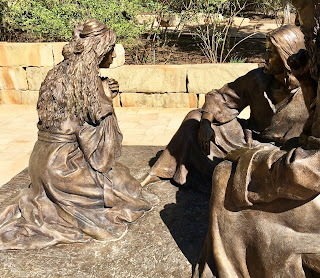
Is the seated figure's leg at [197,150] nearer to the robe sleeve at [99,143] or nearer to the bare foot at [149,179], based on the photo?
the bare foot at [149,179]

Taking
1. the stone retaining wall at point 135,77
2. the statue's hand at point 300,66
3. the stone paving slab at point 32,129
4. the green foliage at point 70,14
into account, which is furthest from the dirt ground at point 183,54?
the statue's hand at point 300,66

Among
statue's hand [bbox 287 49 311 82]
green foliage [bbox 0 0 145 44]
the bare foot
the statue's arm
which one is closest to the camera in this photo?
statue's hand [bbox 287 49 311 82]

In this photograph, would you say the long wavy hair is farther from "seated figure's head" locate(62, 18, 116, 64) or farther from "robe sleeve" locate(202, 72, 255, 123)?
"robe sleeve" locate(202, 72, 255, 123)

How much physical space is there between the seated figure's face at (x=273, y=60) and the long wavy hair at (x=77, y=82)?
123 centimetres

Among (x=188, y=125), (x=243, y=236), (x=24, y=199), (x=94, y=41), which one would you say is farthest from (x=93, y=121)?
(x=243, y=236)

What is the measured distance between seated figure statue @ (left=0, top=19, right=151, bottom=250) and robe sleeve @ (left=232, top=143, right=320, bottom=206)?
1249 millimetres

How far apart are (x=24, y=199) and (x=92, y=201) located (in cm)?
52

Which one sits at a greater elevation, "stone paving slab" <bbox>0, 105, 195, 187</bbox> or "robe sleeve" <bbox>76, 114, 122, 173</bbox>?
"robe sleeve" <bbox>76, 114, 122, 173</bbox>

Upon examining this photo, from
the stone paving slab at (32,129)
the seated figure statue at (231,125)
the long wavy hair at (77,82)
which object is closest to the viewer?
the long wavy hair at (77,82)

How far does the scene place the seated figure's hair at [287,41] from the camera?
9.64 ft

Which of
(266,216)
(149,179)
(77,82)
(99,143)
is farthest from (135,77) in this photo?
(266,216)

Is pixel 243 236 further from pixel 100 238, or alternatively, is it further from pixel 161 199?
pixel 161 199

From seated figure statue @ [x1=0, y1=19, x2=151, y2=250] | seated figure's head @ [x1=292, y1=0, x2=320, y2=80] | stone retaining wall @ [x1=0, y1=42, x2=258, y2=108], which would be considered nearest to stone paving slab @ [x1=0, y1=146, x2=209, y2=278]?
seated figure statue @ [x1=0, y1=19, x2=151, y2=250]

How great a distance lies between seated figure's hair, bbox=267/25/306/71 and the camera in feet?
9.64
